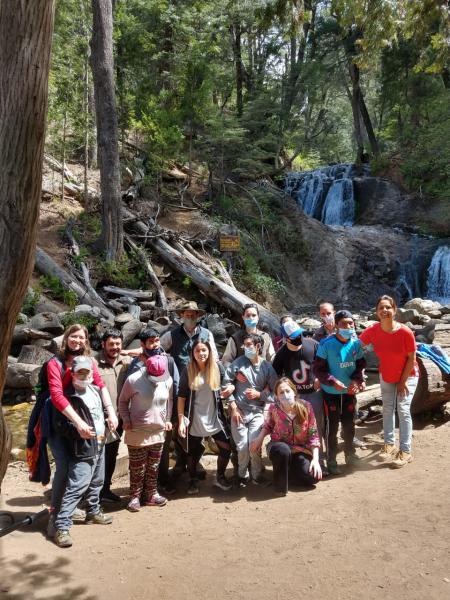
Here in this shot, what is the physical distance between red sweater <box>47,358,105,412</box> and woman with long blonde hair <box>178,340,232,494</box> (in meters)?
1.17

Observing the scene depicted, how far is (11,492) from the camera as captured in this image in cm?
494

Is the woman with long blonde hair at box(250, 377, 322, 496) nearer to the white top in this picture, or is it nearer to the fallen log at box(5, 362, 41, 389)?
the white top

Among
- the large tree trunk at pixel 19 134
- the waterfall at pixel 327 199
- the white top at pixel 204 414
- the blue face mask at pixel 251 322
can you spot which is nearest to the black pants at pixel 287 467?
the white top at pixel 204 414

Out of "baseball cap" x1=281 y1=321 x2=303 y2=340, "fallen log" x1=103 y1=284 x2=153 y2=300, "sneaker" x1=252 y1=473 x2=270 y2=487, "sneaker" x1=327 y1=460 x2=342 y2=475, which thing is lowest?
"sneaker" x1=252 y1=473 x2=270 y2=487

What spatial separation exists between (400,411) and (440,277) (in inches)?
535

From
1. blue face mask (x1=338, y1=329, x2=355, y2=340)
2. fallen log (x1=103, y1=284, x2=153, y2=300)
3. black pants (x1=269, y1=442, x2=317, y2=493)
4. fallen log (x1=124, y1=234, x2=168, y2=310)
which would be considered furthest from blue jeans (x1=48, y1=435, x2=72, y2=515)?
fallen log (x1=103, y1=284, x2=153, y2=300)

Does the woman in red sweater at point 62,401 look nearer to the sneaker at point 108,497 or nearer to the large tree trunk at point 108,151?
the sneaker at point 108,497

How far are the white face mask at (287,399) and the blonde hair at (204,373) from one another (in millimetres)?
637

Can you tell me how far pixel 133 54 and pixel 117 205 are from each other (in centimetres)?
764

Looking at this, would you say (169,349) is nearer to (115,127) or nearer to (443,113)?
(115,127)

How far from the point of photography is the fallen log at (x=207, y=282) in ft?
38.1

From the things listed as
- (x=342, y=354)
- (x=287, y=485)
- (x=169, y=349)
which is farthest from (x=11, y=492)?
(x=342, y=354)

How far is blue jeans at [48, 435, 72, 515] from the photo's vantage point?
389 centimetres

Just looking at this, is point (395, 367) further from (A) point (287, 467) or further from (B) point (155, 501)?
(B) point (155, 501)
